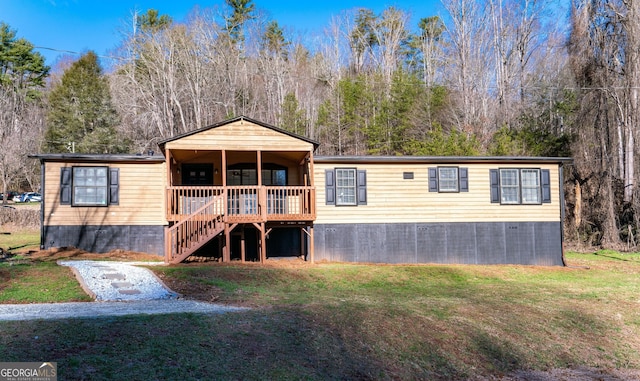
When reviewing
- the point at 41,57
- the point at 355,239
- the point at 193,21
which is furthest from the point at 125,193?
the point at 41,57

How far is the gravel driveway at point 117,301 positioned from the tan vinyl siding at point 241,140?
5.14 metres

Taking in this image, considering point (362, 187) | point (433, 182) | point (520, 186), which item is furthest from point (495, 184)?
point (362, 187)

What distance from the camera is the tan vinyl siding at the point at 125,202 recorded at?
1662cm

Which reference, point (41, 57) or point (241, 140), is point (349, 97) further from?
point (41, 57)

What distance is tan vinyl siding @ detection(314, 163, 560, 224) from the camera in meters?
18.0

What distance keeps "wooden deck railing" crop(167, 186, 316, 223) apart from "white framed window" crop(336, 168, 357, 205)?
1.18 metres

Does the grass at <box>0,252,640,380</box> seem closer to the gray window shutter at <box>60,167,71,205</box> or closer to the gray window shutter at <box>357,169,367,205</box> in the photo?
the gray window shutter at <box>357,169,367,205</box>

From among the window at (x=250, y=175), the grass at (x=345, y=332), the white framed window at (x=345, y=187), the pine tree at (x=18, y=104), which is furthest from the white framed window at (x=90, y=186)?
the pine tree at (x=18, y=104)

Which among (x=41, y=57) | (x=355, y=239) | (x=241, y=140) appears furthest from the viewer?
(x=41, y=57)

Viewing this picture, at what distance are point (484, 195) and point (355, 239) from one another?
17.0 feet

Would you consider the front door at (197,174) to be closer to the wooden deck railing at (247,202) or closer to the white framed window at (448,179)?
the wooden deck railing at (247,202)

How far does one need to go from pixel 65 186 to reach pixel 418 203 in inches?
486

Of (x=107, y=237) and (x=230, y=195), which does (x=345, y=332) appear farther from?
(x=107, y=237)

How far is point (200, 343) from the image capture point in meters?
6.75
